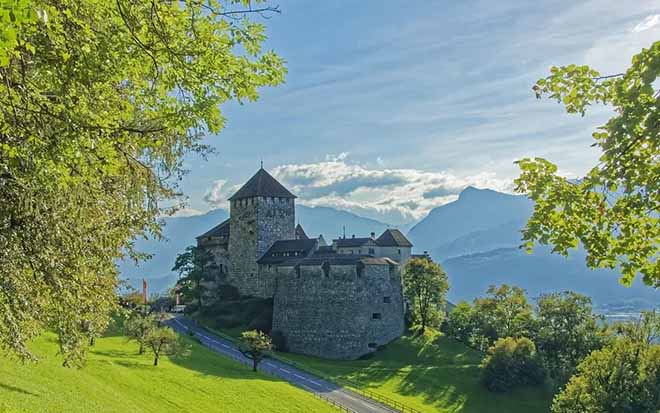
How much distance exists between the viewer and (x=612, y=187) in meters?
6.71

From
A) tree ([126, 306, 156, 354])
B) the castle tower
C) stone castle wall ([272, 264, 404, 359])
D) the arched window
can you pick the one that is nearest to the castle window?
stone castle wall ([272, 264, 404, 359])

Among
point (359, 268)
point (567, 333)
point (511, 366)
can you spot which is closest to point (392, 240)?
point (359, 268)

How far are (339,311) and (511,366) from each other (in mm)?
16337

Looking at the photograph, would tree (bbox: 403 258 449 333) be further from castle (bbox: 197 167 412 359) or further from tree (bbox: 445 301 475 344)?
castle (bbox: 197 167 412 359)

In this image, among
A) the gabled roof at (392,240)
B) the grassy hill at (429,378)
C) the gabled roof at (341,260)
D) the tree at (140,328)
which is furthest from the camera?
the gabled roof at (392,240)

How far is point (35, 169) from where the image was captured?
719 cm

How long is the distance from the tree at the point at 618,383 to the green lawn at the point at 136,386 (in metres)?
15.0

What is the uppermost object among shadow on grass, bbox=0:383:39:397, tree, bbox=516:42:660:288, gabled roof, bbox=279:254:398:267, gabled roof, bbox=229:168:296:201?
gabled roof, bbox=229:168:296:201

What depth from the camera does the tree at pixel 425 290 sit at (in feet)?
196

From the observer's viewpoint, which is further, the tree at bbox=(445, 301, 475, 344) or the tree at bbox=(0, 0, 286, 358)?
the tree at bbox=(445, 301, 475, 344)

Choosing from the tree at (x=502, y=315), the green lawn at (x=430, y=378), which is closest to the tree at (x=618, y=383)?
the green lawn at (x=430, y=378)

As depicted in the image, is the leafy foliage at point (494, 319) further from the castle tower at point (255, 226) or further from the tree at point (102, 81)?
the tree at point (102, 81)

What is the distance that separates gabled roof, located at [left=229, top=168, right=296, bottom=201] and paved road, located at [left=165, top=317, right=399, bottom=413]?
1709 cm

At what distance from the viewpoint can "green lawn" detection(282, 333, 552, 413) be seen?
43.5 meters
